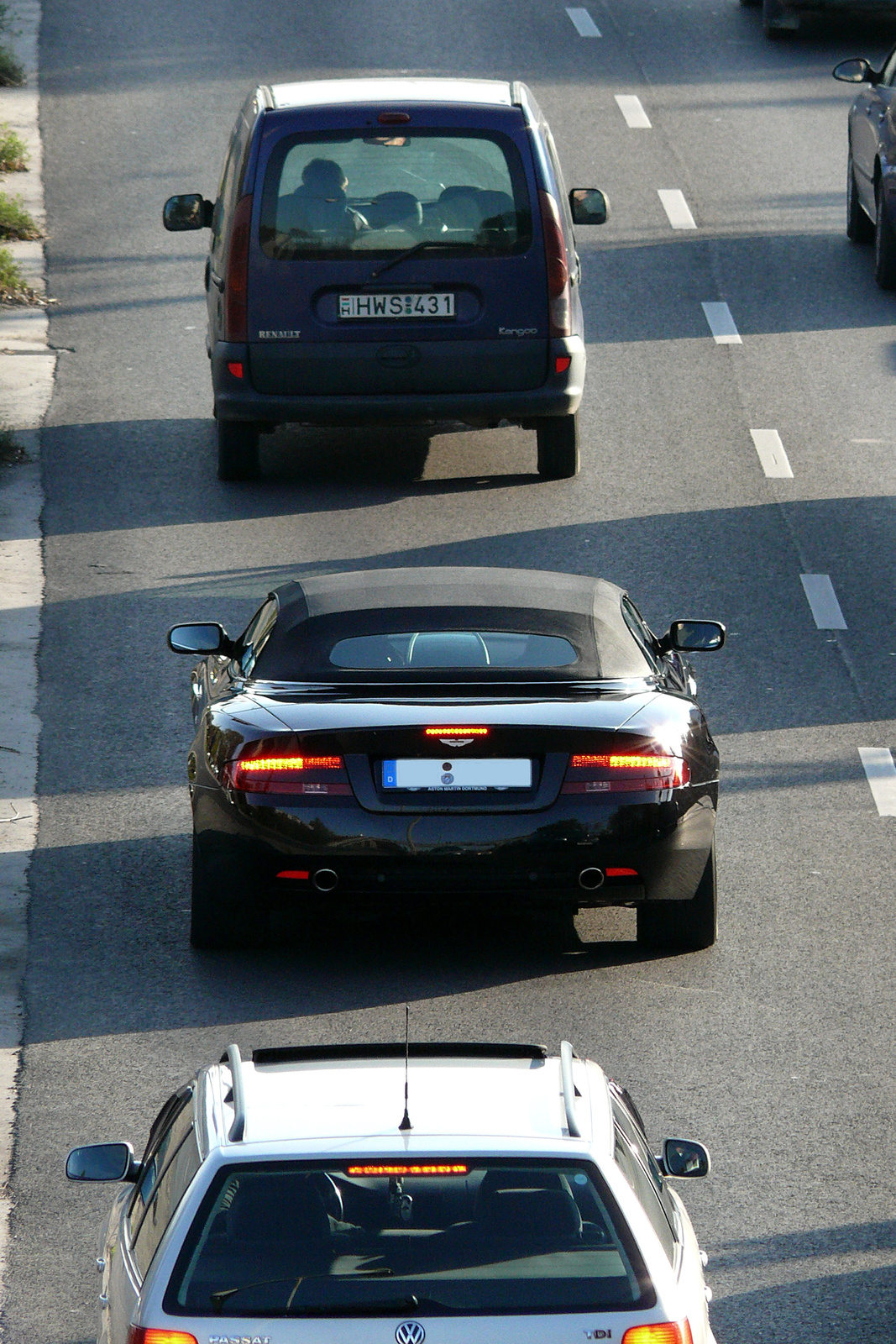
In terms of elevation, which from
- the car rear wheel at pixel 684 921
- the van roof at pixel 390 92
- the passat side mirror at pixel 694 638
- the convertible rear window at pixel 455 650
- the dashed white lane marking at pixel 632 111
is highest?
the convertible rear window at pixel 455 650

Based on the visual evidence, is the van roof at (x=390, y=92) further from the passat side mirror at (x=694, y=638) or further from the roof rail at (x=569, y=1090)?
the roof rail at (x=569, y=1090)

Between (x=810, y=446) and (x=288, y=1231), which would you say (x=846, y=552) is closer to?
(x=810, y=446)

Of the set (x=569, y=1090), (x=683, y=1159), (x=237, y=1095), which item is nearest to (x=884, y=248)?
(x=683, y=1159)

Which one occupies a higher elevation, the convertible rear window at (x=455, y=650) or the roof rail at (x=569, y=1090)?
the roof rail at (x=569, y=1090)

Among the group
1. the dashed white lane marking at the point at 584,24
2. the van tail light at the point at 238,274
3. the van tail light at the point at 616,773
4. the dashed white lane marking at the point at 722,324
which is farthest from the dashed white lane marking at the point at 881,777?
the dashed white lane marking at the point at 584,24

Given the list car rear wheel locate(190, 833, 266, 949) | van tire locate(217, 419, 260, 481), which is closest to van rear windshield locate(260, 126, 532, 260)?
van tire locate(217, 419, 260, 481)

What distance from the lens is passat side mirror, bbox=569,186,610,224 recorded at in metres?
15.1

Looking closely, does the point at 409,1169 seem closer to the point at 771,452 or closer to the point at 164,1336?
the point at 164,1336

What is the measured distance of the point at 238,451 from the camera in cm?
1479

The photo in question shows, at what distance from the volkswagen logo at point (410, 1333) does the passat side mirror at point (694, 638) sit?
508 cm

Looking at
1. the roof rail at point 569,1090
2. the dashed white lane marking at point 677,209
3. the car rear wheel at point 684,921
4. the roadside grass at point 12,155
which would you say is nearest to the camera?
the roof rail at point 569,1090

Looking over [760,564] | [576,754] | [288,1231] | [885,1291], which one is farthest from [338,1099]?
[760,564]

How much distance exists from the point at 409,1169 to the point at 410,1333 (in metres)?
0.28

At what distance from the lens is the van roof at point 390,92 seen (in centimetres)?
1362
